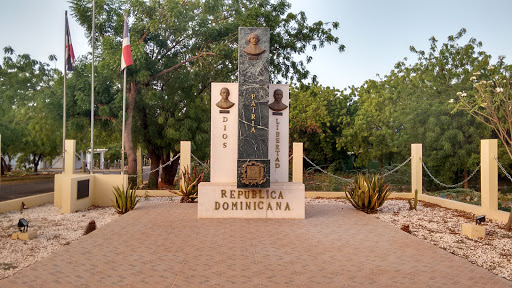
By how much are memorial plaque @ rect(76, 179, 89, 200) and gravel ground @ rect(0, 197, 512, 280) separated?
439 millimetres

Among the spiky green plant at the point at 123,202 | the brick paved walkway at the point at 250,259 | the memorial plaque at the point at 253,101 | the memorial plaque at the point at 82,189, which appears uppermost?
the memorial plaque at the point at 253,101

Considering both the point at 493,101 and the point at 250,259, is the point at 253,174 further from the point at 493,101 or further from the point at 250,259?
the point at 493,101

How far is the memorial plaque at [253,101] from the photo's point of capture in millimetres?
9898

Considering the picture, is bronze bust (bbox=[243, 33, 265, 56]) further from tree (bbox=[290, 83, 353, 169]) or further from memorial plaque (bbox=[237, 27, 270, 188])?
tree (bbox=[290, 83, 353, 169])

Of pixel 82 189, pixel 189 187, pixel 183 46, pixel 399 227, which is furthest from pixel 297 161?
pixel 183 46

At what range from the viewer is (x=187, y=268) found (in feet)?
18.6

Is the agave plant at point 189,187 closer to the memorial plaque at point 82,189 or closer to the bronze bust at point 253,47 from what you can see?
the memorial plaque at point 82,189

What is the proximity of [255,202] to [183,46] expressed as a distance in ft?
45.4

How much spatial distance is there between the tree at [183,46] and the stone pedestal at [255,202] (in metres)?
10.5

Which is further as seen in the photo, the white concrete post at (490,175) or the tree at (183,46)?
the tree at (183,46)

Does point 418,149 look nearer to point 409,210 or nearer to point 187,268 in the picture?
point 409,210

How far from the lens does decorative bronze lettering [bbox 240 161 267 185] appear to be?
9609mm

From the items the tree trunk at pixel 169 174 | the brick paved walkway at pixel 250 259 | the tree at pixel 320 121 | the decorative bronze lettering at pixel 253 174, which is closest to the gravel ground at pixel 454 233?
the brick paved walkway at pixel 250 259

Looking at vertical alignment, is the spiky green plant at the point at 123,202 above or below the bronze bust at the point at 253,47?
below
